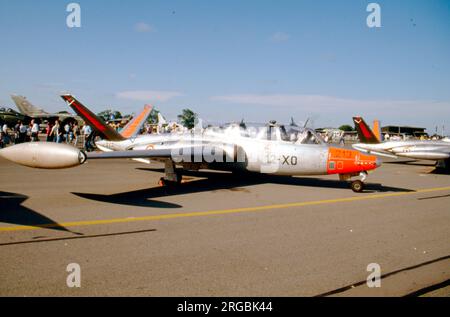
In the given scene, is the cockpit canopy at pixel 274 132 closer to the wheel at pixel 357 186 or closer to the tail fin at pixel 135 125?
the wheel at pixel 357 186

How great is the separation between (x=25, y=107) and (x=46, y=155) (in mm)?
47736

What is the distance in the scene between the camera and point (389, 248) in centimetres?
537

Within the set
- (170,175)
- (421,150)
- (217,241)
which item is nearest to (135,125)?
(170,175)

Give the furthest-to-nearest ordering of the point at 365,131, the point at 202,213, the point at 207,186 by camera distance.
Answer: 1. the point at 365,131
2. the point at 207,186
3. the point at 202,213

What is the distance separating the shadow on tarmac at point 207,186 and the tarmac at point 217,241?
11 cm

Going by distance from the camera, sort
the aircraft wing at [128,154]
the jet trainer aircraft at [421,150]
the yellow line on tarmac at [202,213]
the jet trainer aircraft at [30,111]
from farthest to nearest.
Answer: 1. the jet trainer aircraft at [30,111]
2. the jet trainer aircraft at [421,150]
3. the aircraft wing at [128,154]
4. the yellow line on tarmac at [202,213]

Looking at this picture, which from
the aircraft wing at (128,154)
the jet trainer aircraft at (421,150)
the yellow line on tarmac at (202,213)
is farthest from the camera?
the jet trainer aircraft at (421,150)

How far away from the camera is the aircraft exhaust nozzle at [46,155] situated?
612cm

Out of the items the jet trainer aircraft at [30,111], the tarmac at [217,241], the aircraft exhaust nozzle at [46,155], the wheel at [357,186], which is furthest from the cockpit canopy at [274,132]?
the jet trainer aircraft at [30,111]

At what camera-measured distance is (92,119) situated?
13.1 m

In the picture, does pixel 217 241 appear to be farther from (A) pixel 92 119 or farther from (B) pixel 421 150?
(B) pixel 421 150

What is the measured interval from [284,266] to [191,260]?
1.31 metres
